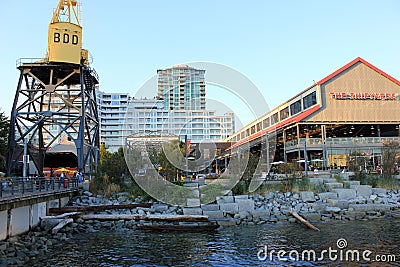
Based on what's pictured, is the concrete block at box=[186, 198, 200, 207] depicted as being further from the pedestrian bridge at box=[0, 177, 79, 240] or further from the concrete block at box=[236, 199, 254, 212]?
the pedestrian bridge at box=[0, 177, 79, 240]

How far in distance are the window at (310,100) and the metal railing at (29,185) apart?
3246 centimetres

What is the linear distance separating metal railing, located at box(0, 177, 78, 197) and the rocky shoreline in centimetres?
141

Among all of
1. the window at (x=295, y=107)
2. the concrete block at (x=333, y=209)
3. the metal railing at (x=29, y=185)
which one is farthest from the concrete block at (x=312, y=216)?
the window at (x=295, y=107)

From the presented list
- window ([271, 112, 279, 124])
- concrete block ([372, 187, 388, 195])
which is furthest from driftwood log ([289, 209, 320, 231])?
window ([271, 112, 279, 124])

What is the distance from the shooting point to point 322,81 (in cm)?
4528

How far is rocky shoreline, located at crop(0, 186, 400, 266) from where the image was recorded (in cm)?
1678

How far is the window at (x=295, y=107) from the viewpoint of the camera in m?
51.0

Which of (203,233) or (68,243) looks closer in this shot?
(68,243)

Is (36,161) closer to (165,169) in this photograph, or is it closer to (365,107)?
(165,169)

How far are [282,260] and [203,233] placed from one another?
5.58 m

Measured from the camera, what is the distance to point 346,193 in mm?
25172

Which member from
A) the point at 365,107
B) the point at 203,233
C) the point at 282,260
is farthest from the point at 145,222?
the point at 365,107

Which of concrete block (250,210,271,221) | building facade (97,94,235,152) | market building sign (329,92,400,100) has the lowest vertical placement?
concrete block (250,210,271,221)

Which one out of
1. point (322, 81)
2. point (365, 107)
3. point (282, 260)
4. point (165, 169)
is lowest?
point (282, 260)
